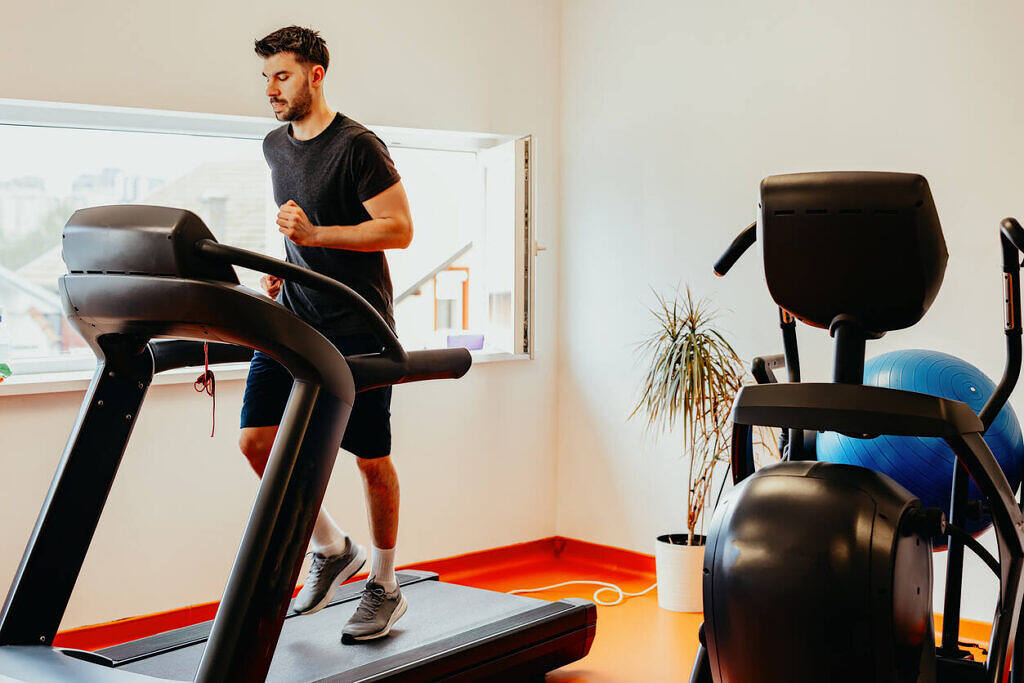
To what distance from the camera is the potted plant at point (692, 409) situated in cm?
357

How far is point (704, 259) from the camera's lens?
3.92 m

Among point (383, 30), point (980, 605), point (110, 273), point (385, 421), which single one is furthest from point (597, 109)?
point (110, 273)

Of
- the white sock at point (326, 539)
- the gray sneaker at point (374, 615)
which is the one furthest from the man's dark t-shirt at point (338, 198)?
the gray sneaker at point (374, 615)

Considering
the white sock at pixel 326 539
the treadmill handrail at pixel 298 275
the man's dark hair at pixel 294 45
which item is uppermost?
the man's dark hair at pixel 294 45

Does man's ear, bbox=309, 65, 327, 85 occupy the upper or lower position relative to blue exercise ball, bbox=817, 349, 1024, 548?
upper

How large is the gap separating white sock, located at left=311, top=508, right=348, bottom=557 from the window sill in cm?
74

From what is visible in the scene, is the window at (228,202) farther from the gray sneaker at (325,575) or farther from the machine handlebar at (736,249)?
the machine handlebar at (736,249)

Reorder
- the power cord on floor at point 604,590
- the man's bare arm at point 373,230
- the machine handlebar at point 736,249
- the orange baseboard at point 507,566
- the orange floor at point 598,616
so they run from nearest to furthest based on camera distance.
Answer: the machine handlebar at point 736,249 < the man's bare arm at point 373,230 < the orange floor at point 598,616 < the orange baseboard at point 507,566 < the power cord on floor at point 604,590

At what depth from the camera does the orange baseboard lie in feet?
10.6

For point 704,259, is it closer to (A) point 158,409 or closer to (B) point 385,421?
(B) point 385,421

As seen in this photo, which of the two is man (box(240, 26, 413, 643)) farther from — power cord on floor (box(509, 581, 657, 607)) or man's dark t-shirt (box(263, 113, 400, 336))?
power cord on floor (box(509, 581, 657, 607))

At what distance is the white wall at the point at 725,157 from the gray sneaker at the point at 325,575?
1.67m

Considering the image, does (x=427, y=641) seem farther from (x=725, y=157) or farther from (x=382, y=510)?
(x=725, y=157)

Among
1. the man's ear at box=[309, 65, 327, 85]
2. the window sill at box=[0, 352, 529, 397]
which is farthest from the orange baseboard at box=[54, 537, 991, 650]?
the man's ear at box=[309, 65, 327, 85]
